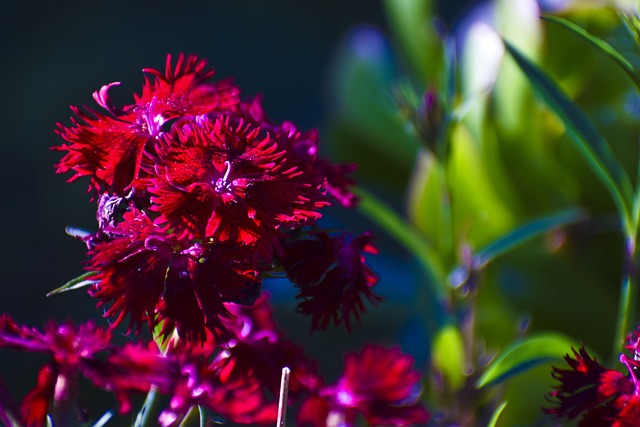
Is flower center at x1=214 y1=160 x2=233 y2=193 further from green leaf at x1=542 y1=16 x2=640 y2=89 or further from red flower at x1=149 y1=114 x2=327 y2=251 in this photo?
green leaf at x1=542 y1=16 x2=640 y2=89

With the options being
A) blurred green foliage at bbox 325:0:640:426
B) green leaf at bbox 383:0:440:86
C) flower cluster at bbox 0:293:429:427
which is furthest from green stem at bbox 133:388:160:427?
green leaf at bbox 383:0:440:86

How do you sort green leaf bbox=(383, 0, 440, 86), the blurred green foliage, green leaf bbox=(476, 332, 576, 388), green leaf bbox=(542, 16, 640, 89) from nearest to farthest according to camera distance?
green leaf bbox=(542, 16, 640, 89)
green leaf bbox=(476, 332, 576, 388)
the blurred green foliage
green leaf bbox=(383, 0, 440, 86)

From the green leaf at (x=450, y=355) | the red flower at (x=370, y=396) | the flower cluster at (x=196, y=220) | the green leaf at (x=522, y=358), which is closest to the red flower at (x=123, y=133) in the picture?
the flower cluster at (x=196, y=220)

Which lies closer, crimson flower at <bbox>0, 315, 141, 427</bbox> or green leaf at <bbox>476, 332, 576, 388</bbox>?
crimson flower at <bbox>0, 315, 141, 427</bbox>

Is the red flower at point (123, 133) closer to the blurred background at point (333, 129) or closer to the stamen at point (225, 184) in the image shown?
the stamen at point (225, 184)

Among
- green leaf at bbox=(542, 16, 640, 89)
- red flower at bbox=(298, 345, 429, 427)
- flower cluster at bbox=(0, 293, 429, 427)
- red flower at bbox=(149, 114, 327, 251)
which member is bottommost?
red flower at bbox=(298, 345, 429, 427)

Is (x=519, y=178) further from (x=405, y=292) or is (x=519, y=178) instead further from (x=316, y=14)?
(x=316, y=14)

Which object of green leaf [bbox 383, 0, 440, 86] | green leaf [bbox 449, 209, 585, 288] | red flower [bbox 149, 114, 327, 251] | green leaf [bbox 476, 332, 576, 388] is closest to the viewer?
red flower [bbox 149, 114, 327, 251]
